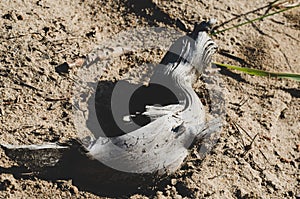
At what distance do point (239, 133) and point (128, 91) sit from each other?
0.59 meters

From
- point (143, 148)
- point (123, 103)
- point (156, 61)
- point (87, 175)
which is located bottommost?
point (87, 175)

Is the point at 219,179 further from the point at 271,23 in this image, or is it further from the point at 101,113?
the point at 271,23

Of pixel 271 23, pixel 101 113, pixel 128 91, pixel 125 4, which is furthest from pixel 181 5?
pixel 101 113

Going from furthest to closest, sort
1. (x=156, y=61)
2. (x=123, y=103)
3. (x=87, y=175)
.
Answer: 1. (x=156, y=61)
2. (x=123, y=103)
3. (x=87, y=175)

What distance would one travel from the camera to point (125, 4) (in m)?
3.17

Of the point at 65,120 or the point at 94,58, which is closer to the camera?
the point at 65,120

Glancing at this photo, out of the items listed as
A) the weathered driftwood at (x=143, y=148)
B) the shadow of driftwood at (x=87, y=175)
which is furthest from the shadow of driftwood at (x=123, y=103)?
the shadow of driftwood at (x=87, y=175)

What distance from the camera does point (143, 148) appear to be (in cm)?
231

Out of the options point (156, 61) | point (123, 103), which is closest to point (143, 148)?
point (123, 103)

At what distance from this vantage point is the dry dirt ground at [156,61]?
2.43m

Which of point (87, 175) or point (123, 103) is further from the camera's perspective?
point (123, 103)

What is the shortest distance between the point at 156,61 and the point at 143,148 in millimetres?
723

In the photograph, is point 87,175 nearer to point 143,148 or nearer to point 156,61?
point 143,148

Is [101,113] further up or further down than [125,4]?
further down
